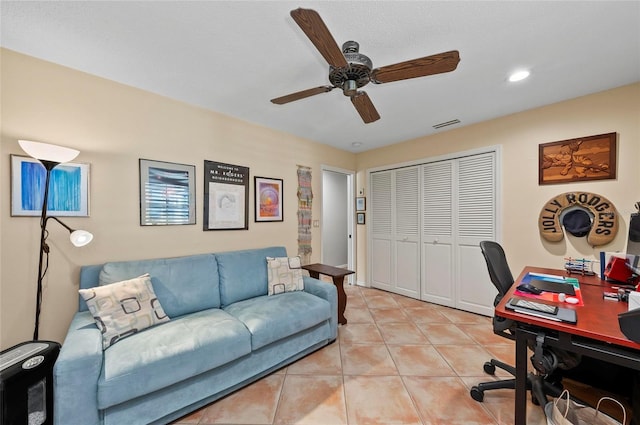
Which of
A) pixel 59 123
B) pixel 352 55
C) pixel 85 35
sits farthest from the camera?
pixel 59 123

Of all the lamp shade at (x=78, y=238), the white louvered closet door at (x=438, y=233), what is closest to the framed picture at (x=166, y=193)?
the lamp shade at (x=78, y=238)

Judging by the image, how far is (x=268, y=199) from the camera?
10.8 ft

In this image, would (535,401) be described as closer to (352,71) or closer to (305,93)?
(352,71)

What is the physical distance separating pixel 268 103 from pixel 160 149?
117cm

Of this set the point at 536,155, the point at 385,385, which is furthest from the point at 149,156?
the point at 536,155

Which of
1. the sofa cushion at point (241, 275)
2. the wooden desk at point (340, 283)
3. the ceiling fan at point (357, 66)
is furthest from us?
the wooden desk at point (340, 283)

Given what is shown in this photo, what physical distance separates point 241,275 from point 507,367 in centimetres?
242

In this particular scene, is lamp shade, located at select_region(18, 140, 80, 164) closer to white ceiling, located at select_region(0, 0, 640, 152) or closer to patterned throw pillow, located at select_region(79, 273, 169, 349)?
white ceiling, located at select_region(0, 0, 640, 152)

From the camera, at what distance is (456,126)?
334 cm

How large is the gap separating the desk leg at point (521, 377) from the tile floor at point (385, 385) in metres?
0.31

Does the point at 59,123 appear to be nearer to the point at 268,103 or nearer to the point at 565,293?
the point at 268,103

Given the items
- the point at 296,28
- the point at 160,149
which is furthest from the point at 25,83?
the point at 296,28

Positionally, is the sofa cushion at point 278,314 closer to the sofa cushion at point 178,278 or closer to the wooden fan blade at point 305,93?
the sofa cushion at point 178,278

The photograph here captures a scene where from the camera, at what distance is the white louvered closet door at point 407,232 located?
3.88 m
